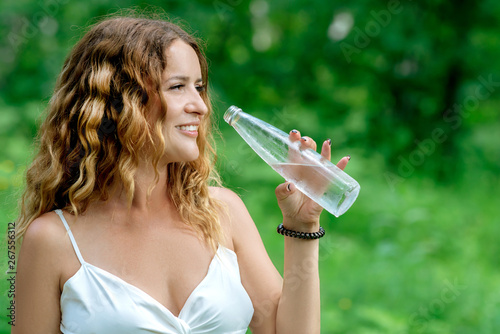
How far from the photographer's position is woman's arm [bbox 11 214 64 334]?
1715mm

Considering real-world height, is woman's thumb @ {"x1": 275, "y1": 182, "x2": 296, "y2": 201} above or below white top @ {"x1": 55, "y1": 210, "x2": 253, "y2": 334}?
above

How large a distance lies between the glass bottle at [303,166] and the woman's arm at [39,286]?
0.79 meters

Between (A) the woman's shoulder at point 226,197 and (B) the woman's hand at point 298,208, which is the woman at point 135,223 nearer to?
(B) the woman's hand at point 298,208

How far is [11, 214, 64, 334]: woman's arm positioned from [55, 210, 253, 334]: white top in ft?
0.12

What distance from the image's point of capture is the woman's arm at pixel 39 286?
5.63 ft

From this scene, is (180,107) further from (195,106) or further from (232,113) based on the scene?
(232,113)

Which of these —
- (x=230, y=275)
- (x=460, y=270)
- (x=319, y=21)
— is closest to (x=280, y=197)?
(x=230, y=275)

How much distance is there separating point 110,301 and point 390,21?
628 centimetres

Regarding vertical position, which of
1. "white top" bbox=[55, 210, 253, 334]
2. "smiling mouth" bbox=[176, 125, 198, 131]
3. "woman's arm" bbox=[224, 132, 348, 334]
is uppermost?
"smiling mouth" bbox=[176, 125, 198, 131]

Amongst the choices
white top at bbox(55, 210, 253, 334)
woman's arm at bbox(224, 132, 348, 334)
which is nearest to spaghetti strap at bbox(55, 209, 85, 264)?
white top at bbox(55, 210, 253, 334)

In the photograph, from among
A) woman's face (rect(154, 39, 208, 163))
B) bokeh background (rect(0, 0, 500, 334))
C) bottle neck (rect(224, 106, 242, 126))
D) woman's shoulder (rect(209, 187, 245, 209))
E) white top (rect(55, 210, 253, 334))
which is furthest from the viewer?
bokeh background (rect(0, 0, 500, 334))

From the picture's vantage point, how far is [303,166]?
6.32ft

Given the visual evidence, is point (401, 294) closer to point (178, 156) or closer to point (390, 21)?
point (178, 156)

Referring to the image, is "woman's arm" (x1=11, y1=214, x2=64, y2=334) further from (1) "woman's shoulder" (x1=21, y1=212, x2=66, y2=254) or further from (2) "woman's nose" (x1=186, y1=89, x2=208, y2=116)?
(2) "woman's nose" (x1=186, y1=89, x2=208, y2=116)
